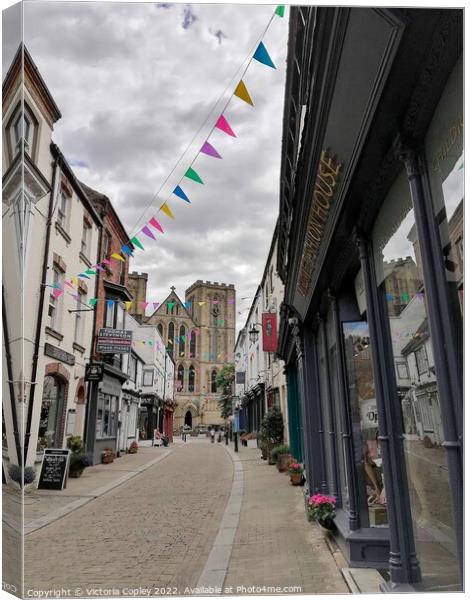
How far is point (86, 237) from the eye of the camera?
17.2 ft

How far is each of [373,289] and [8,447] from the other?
3058mm

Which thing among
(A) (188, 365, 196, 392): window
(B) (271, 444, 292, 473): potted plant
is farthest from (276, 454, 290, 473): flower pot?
(A) (188, 365, 196, 392): window

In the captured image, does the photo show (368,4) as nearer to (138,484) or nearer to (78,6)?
(78,6)

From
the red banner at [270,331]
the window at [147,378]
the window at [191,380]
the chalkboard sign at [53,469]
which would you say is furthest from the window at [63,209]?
the window at [191,380]

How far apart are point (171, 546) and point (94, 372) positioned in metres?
2.34

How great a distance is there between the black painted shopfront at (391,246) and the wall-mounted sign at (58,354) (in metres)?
2.80

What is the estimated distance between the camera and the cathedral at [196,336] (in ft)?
26.3

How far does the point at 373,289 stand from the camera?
145 inches

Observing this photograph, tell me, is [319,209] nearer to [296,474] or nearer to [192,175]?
[192,175]

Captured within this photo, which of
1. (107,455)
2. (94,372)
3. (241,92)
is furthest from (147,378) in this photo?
(241,92)

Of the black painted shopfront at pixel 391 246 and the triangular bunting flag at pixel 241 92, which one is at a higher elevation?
the triangular bunting flag at pixel 241 92

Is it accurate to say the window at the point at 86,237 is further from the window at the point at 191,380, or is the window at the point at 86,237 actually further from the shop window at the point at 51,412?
the window at the point at 191,380

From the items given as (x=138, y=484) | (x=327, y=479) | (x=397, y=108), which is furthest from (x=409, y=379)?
(x=138, y=484)

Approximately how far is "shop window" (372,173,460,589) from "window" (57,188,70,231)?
2831mm
